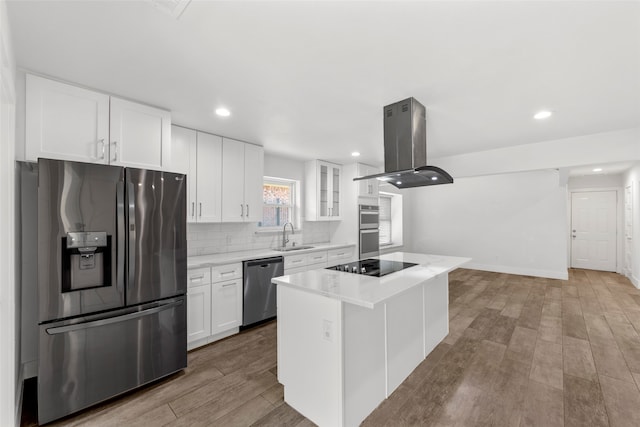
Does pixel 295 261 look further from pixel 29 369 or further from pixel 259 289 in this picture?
pixel 29 369

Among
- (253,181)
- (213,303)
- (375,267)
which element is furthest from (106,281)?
(375,267)

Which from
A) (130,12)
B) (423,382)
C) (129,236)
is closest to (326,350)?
(423,382)

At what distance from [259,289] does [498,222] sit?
610 cm

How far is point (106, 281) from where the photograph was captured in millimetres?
2098

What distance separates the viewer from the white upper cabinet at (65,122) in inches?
77.0

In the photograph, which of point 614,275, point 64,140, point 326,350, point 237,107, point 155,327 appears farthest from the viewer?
point 614,275

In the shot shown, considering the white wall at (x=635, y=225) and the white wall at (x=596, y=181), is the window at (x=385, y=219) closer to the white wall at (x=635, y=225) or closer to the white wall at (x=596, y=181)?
the white wall at (x=635, y=225)

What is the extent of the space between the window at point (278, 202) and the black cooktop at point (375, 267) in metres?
2.11

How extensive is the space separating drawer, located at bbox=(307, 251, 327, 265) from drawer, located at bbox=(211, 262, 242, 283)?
3.92 ft

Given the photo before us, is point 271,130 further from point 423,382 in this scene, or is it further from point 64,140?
point 423,382

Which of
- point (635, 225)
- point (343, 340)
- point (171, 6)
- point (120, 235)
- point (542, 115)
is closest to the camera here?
point (171, 6)

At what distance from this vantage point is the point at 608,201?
6.65m

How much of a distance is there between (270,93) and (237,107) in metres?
0.46

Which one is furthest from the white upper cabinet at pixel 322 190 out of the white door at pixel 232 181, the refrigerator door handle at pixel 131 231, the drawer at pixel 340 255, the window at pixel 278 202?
the refrigerator door handle at pixel 131 231
